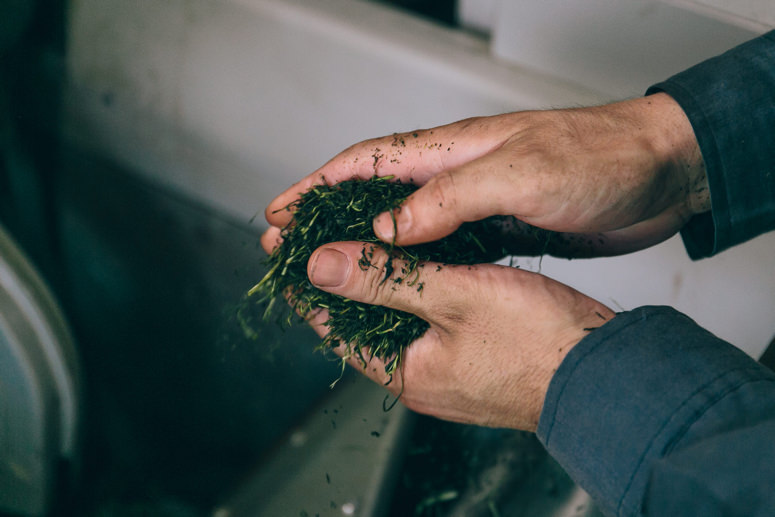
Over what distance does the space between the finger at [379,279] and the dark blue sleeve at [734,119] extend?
0.31 m

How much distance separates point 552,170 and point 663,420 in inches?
9.2

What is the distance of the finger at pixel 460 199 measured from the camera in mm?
524

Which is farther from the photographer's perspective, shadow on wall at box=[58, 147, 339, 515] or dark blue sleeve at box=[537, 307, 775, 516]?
shadow on wall at box=[58, 147, 339, 515]

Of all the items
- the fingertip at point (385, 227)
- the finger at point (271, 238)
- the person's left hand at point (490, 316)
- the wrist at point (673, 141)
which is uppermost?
the wrist at point (673, 141)

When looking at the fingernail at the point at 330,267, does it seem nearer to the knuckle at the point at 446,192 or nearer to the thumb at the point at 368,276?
the thumb at the point at 368,276

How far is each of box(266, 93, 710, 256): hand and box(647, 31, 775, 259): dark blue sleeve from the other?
0.02 m

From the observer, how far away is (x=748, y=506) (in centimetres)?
39

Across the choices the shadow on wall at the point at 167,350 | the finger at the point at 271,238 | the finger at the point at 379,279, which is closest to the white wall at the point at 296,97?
the shadow on wall at the point at 167,350

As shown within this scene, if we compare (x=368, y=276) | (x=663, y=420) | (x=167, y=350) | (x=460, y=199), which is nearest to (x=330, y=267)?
(x=368, y=276)

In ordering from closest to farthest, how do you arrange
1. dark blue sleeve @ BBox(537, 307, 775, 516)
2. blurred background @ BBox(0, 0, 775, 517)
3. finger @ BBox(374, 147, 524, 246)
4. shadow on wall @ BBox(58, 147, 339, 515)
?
1. dark blue sleeve @ BBox(537, 307, 775, 516)
2. finger @ BBox(374, 147, 524, 246)
3. blurred background @ BBox(0, 0, 775, 517)
4. shadow on wall @ BBox(58, 147, 339, 515)

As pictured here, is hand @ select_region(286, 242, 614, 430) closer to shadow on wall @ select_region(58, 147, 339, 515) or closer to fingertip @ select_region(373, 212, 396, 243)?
fingertip @ select_region(373, 212, 396, 243)

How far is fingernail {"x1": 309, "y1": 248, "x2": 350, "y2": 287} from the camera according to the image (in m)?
0.56

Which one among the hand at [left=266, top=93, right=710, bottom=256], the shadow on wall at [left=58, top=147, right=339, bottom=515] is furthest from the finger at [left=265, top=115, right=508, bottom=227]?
the shadow on wall at [left=58, top=147, right=339, bottom=515]

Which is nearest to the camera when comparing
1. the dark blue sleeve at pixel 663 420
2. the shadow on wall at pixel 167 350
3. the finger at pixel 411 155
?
the dark blue sleeve at pixel 663 420
